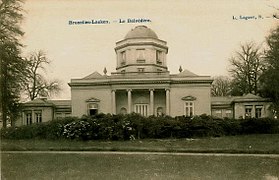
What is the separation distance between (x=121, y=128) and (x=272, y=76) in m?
10.2

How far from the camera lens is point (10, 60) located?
15398 millimetres

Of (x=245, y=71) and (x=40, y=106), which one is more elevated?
(x=245, y=71)

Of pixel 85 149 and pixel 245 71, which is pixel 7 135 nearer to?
pixel 85 149

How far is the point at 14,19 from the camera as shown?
1355 centimetres

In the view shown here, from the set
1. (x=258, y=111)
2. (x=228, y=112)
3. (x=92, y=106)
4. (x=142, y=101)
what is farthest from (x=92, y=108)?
(x=258, y=111)

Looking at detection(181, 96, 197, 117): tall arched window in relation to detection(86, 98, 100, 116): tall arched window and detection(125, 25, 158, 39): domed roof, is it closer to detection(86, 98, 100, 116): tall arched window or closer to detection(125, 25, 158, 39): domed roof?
detection(125, 25, 158, 39): domed roof

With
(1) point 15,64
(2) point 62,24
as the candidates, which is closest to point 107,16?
(2) point 62,24

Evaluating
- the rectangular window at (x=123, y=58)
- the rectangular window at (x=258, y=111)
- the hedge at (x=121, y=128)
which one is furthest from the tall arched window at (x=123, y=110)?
the hedge at (x=121, y=128)

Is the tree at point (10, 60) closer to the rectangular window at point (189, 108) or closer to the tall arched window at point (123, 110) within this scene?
the tall arched window at point (123, 110)

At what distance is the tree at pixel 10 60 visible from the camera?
44.3ft

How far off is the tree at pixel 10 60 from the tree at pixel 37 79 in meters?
0.47

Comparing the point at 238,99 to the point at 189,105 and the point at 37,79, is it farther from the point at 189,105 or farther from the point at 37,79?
the point at 37,79

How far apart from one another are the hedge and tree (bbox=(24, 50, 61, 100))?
2046 millimetres

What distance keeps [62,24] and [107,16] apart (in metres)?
1.42
